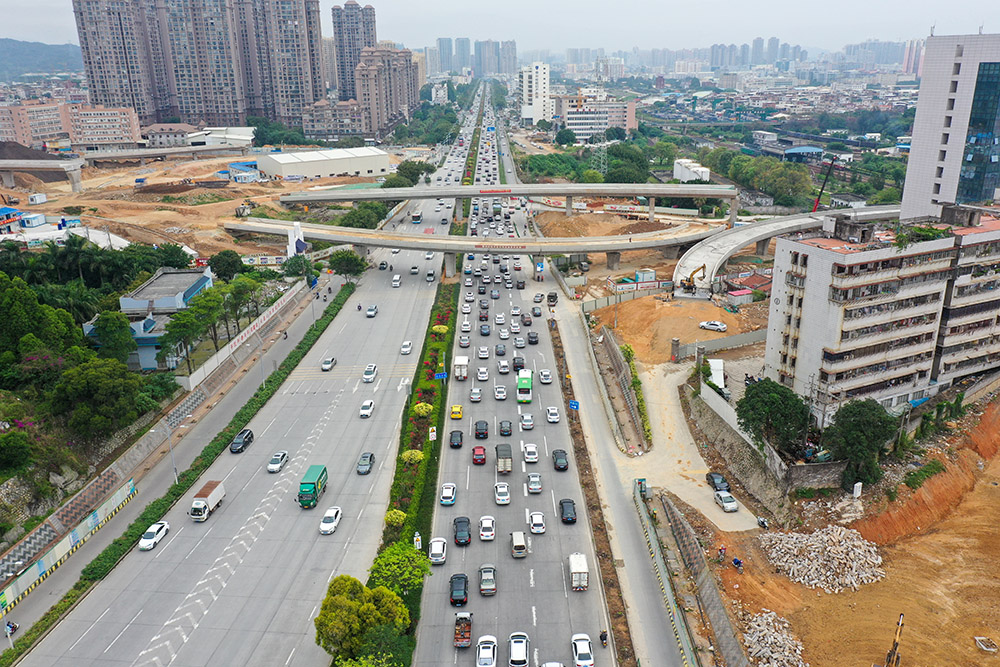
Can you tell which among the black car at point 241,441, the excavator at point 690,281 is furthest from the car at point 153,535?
the excavator at point 690,281

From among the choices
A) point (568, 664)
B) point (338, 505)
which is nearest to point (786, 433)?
point (568, 664)

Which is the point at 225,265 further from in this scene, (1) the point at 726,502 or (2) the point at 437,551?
(1) the point at 726,502

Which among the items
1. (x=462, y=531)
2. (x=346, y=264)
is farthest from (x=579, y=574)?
(x=346, y=264)

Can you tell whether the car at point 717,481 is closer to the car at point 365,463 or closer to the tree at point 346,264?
the car at point 365,463

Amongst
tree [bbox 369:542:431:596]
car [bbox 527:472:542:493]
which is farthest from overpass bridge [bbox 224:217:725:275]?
tree [bbox 369:542:431:596]

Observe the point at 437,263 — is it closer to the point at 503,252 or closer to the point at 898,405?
the point at 503,252

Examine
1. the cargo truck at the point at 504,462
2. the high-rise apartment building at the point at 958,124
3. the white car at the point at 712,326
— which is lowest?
the cargo truck at the point at 504,462

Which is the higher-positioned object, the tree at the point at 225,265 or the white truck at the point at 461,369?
the tree at the point at 225,265
